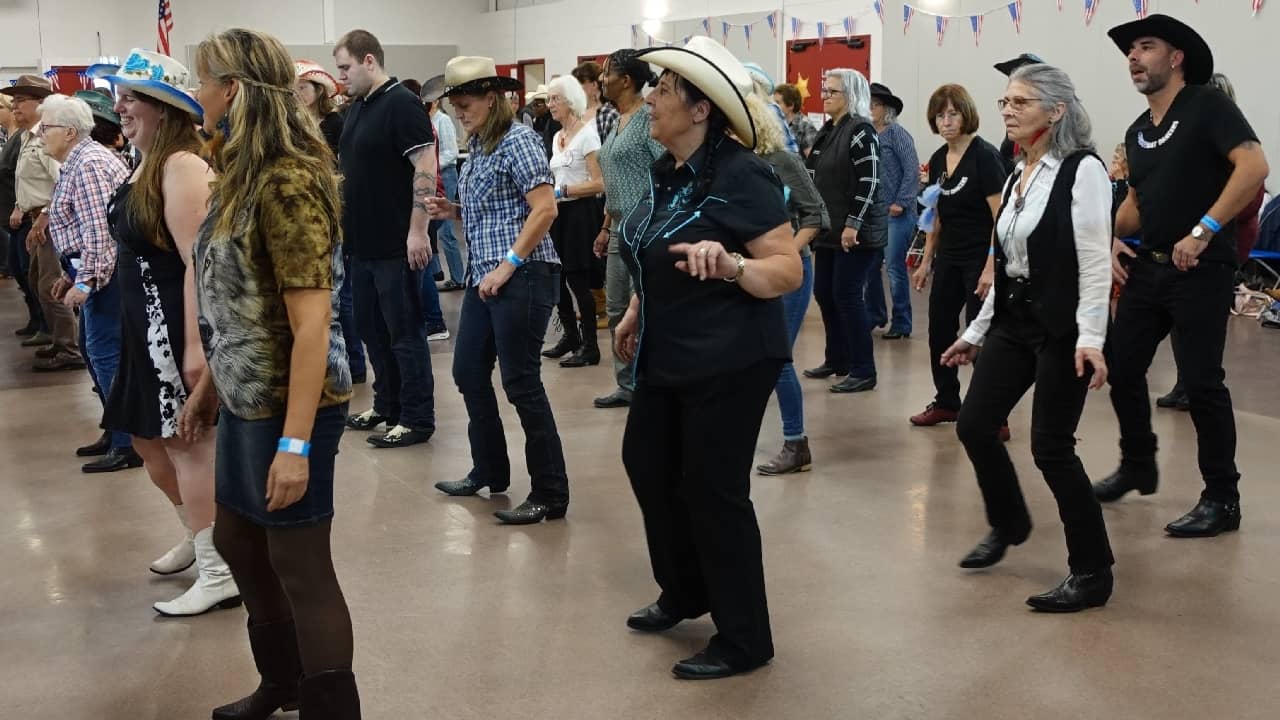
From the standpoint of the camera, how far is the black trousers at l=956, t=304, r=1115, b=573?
142 inches

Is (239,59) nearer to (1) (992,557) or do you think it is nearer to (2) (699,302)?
(2) (699,302)

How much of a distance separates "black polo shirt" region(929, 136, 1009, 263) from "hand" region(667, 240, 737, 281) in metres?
3.15

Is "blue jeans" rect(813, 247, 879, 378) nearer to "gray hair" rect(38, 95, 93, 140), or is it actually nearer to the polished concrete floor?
the polished concrete floor

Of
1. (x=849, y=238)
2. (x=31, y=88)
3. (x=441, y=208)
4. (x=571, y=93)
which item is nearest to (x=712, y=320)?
(x=441, y=208)

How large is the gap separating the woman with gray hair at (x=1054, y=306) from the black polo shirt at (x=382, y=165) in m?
2.57

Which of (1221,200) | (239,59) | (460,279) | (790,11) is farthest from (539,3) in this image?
(239,59)

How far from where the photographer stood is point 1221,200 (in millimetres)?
4223

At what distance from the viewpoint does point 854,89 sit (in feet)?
21.9

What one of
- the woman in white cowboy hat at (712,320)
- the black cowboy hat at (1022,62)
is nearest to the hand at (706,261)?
the woman in white cowboy hat at (712,320)

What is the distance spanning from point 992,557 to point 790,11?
11.7m

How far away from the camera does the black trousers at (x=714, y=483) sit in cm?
310

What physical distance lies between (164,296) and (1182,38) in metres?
3.29

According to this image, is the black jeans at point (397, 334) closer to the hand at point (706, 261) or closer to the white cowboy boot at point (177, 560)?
the white cowboy boot at point (177, 560)

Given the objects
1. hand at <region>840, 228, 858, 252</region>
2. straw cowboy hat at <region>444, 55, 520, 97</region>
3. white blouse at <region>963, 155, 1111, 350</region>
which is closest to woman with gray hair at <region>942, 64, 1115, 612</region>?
white blouse at <region>963, 155, 1111, 350</region>
